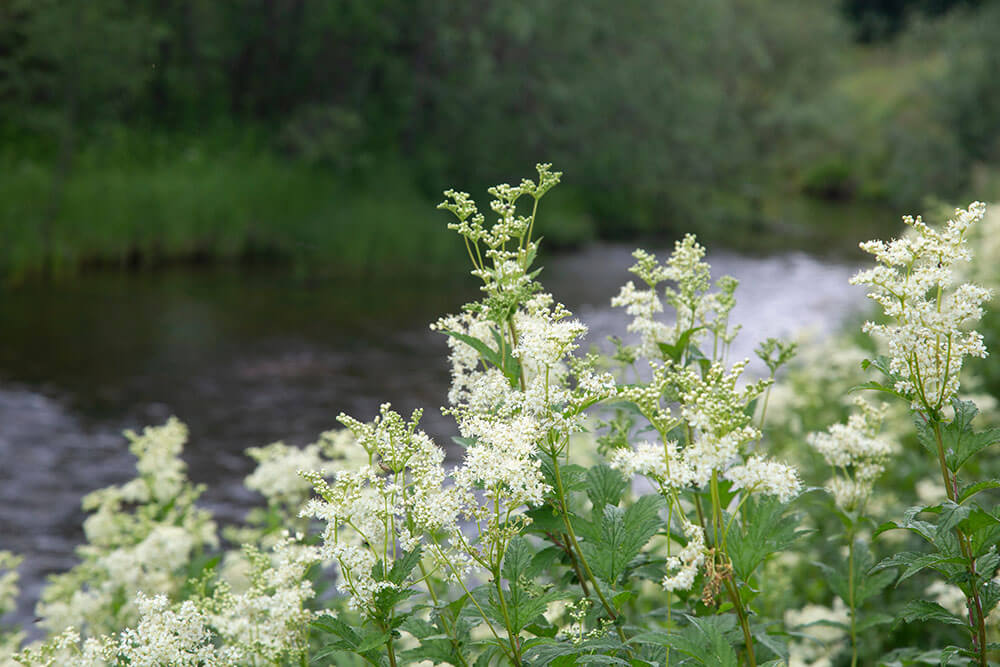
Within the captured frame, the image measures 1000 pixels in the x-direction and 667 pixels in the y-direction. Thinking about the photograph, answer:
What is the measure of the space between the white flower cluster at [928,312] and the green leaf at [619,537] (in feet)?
2.03

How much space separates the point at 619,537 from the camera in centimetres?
182

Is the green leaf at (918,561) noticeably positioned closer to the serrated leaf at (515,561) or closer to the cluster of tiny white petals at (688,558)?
the cluster of tiny white petals at (688,558)

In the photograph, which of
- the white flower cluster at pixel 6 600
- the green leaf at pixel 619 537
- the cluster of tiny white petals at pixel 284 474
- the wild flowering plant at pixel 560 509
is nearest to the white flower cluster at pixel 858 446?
the wild flowering plant at pixel 560 509

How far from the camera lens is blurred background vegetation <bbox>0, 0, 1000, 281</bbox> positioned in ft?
45.2

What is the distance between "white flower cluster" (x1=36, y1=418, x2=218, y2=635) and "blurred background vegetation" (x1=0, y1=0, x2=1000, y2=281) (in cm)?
1018

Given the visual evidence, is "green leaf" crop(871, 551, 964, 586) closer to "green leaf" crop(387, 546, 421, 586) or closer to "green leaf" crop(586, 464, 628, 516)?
"green leaf" crop(586, 464, 628, 516)

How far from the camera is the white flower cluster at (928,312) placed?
5.48 feet

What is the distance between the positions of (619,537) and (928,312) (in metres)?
0.81

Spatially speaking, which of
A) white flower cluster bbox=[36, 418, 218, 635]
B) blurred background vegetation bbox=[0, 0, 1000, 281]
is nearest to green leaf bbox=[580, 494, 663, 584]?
white flower cluster bbox=[36, 418, 218, 635]

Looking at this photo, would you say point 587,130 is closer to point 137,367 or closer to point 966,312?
point 137,367

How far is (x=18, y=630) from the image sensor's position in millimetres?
3939

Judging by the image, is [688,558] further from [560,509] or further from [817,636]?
[817,636]

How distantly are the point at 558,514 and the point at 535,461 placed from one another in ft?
0.92

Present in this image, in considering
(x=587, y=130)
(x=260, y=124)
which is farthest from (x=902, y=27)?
(x=260, y=124)
